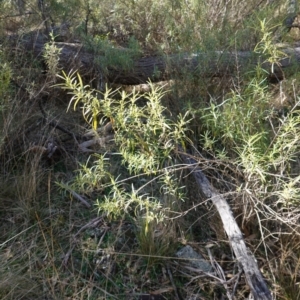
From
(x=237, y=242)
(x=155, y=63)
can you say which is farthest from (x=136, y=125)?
(x=155, y=63)

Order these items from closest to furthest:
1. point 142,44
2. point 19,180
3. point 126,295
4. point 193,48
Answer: point 126,295
point 19,180
point 193,48
point 142,44

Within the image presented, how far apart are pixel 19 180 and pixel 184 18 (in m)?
2.08

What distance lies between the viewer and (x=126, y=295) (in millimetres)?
2447

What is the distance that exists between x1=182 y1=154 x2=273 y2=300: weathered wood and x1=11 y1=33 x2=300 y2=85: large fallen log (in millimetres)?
992

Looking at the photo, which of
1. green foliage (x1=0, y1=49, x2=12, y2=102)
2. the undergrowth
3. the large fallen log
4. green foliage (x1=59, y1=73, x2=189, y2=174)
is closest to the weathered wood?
the undergrowth

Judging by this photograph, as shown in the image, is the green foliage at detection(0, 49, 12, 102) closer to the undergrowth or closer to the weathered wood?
the undergrowth

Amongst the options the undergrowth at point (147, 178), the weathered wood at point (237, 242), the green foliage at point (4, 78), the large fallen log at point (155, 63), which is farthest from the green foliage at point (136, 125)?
the large fallen log at point (155, 63)

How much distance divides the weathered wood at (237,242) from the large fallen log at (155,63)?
99 centimetres

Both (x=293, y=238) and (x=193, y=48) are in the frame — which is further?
(x=193, y=48)

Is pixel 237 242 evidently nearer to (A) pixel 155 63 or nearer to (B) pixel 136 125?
(B) pixel 136 125

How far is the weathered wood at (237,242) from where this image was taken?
2129mm

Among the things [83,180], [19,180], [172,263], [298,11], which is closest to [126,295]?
[172,263]

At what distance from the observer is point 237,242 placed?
235 centimetres

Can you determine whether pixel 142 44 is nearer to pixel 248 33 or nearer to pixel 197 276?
pixel 248 33
